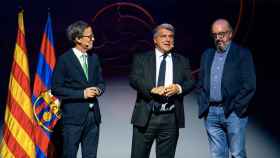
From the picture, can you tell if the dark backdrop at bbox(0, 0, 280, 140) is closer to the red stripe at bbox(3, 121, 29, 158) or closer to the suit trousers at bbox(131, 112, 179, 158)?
the red stripe at bbox(3, 121, 29, 158)

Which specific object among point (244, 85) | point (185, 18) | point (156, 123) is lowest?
point (156, 123)

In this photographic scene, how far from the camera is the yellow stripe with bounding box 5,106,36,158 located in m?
4.14

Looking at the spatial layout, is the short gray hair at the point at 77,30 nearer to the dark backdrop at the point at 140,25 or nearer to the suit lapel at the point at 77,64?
the suit lapel at the point at 77,64

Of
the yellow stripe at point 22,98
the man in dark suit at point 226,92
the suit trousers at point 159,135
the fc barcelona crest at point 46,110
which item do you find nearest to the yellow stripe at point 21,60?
the yellow stripe at point 22,98

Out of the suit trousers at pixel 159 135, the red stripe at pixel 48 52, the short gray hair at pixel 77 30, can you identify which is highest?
the short gray hair at pixel 77 30

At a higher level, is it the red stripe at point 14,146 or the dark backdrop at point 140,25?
the dark backdrop at point 140,25

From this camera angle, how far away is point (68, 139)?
354 centimetres

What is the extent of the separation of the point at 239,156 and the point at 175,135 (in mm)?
510

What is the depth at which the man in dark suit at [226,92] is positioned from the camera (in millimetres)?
3568

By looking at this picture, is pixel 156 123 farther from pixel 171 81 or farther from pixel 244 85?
pixel 244 85

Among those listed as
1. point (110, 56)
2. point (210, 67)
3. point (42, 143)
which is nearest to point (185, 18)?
point (110, 56)

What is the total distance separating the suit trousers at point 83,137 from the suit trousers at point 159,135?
0.31 meters

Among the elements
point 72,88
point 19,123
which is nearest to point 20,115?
point 19,123

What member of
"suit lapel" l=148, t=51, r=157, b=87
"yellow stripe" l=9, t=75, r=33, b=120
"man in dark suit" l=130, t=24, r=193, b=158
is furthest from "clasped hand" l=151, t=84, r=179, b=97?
A: "yellow stripe" l=9, t=75, r=33, b=120
